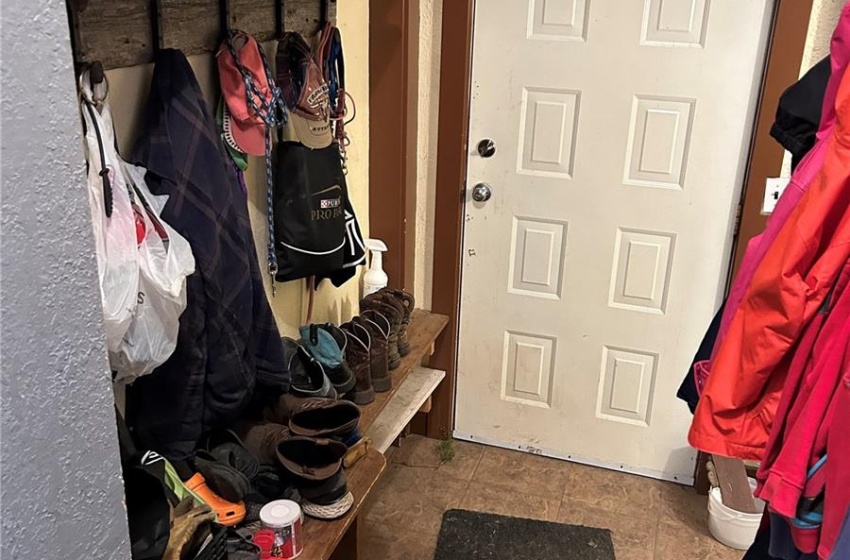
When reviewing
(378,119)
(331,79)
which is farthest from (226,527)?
(378,119)

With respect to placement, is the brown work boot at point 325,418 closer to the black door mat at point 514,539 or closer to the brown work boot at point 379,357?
the brown work boot at point 379,357

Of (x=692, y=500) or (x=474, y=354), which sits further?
(x=474, y=354)

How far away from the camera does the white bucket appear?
2301mm

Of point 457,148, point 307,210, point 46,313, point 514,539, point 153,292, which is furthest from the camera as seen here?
point 457,148

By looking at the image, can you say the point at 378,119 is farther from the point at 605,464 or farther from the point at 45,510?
the point at 45,510

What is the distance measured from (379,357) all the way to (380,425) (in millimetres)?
308

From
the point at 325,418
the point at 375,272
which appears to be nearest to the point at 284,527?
the point at 325,418

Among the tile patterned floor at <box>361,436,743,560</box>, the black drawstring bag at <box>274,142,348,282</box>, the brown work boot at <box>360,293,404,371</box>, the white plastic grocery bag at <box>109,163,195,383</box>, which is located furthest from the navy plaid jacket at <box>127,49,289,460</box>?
the tile patterned floor at <box>361,436,743,560</box>

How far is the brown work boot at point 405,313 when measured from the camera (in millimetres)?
2314

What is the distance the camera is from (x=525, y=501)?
A: 102 inches

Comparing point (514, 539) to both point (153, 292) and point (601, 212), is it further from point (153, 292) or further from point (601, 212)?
point (153, 292)

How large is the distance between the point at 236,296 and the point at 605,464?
174cm

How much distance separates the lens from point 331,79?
6.38 feet

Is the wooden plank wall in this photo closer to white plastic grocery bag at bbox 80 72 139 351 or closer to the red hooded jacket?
white plastic grocery bag at bbox 80 72 139 351
